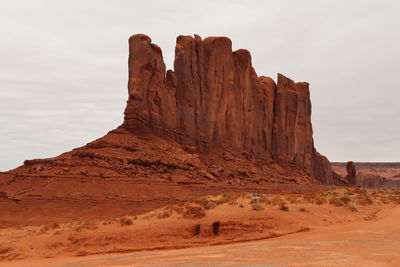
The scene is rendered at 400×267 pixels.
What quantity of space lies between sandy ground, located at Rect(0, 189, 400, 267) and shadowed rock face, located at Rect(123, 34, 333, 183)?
29742 millimetres

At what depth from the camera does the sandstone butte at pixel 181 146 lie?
36562 mm

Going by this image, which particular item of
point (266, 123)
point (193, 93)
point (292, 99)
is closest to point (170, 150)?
point (193, 93)

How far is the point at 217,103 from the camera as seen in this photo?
61344 millimetres

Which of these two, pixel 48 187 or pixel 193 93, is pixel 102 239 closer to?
pixel 48 187

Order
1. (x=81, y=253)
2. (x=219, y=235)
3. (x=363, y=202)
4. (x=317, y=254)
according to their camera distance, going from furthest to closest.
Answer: (x=363, y=202), (x=219, y=235), (x=81, y=253), (x=317, y=254)

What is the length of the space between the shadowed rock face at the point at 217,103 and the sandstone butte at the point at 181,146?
0.15 meters

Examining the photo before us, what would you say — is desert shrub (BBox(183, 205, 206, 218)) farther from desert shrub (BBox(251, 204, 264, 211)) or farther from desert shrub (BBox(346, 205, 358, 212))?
desert shrub (BBox(346, 205, 358, 212))

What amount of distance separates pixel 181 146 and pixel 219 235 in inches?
1360

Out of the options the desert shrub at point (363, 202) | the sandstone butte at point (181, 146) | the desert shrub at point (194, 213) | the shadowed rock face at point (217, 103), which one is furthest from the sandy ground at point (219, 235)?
the shadowed rock face at point (217, 103)

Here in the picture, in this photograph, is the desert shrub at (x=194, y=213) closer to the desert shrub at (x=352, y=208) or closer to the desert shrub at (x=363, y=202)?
the desert shrub at (x=352, y=208)

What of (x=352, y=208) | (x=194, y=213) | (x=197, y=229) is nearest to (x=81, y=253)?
(x=197, y=229)

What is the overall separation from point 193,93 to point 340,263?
163 ft

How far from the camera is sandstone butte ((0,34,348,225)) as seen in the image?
3656cm

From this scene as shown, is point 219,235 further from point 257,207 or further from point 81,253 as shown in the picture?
point 81,253
